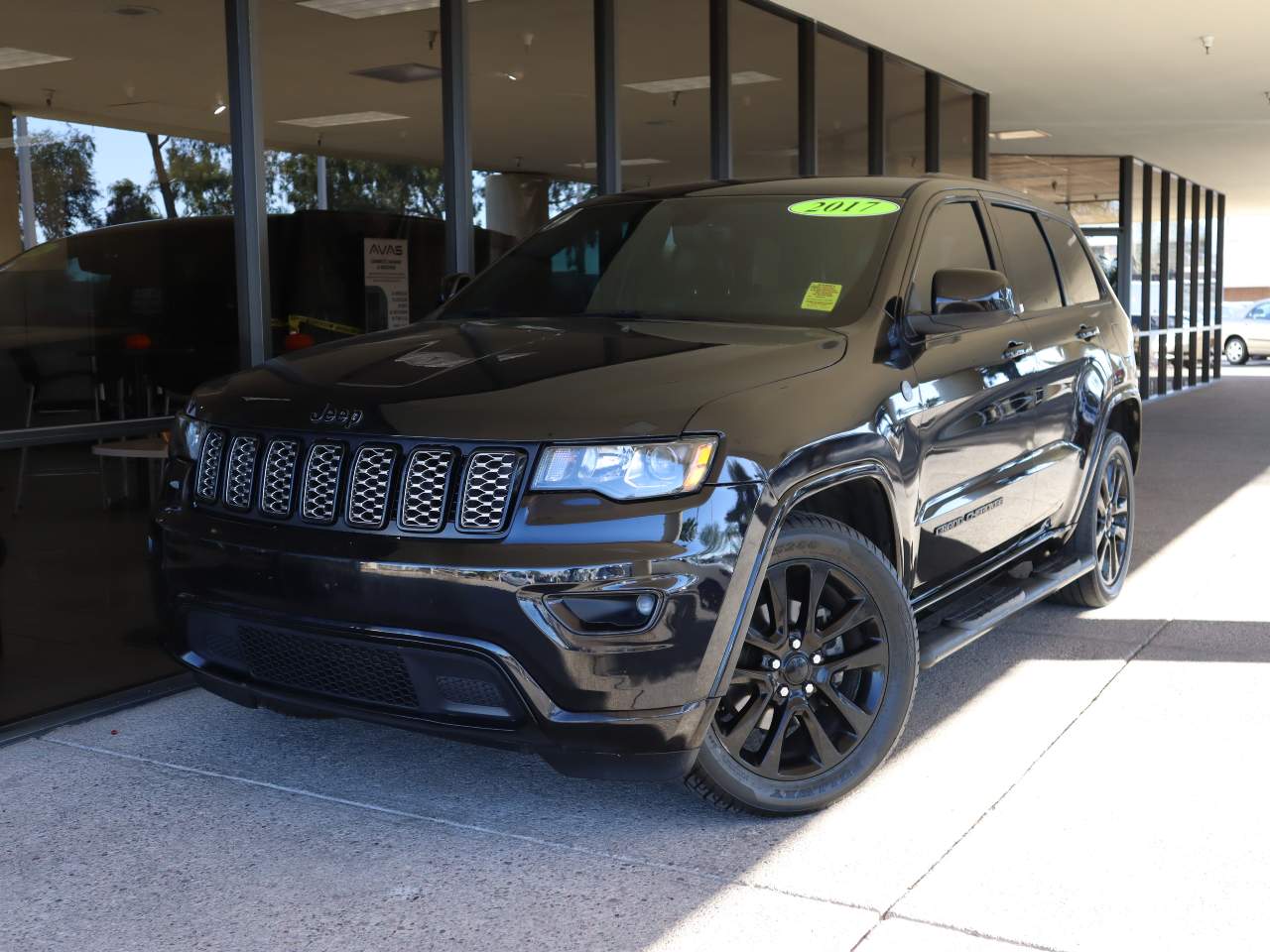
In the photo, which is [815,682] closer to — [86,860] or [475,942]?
[475,942]

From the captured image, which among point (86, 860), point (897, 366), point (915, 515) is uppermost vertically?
point (897, 366)

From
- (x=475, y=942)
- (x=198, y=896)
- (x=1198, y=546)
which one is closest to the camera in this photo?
(x=475, y=942)

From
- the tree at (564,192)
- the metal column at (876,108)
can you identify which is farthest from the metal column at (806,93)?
the tree at (564,192)

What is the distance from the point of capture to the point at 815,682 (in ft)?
11.5

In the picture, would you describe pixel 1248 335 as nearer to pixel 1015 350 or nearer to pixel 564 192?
pixel 564 192

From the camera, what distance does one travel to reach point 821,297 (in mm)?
4027

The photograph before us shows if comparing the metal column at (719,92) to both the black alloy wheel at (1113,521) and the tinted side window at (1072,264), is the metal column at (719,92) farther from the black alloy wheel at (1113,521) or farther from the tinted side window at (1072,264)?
the black alloy wheel at (1113,521)

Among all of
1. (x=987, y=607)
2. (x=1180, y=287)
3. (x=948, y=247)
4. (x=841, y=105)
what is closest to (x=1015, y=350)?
(x=948, y=247)

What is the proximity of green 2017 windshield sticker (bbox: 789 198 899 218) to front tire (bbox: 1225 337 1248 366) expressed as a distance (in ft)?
102

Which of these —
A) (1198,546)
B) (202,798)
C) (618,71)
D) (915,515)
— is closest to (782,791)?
(915,515)

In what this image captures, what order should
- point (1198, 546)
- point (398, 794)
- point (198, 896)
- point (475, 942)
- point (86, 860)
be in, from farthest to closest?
point (1198, 546), point (398, 794), point (86, 860), point (198, 896), point (475, 942)

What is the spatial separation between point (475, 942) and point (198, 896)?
29.4 inches

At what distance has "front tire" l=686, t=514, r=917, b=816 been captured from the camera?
3.36 m

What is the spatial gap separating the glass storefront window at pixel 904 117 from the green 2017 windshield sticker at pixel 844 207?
7419mm
